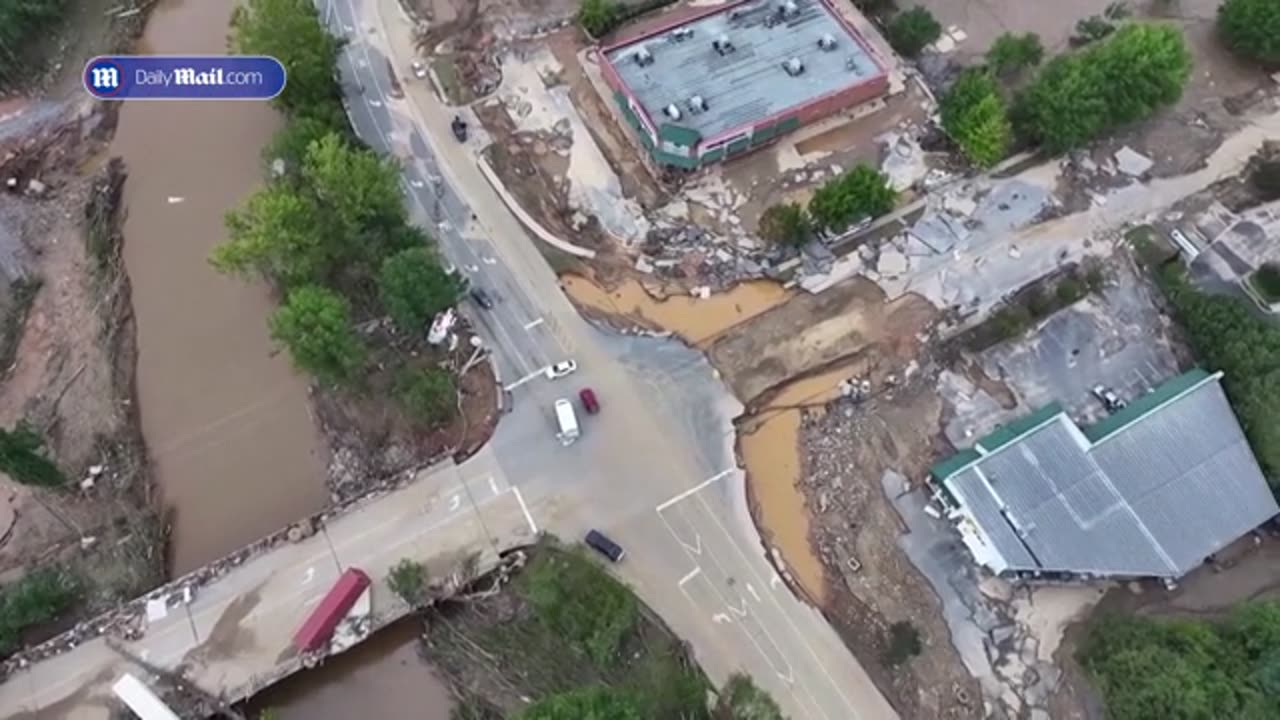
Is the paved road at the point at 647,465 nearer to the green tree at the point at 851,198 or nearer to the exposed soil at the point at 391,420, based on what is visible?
the exposed soil at the point at 391,420

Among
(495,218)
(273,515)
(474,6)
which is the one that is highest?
(474,6)

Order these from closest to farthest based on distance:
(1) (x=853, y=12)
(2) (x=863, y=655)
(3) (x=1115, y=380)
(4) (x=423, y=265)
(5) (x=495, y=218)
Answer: (2) (x=863, y=655), (4) (x=423, y=265), (3) (x=1115, y=380), (5) (x=495, y=218), (1) (x=853, y=12)

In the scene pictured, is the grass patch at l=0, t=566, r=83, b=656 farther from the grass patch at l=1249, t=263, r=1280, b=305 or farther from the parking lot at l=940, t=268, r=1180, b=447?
the grass patch at l=1249, t=263, r=1280, b=305

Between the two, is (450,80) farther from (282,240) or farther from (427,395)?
(427,395)

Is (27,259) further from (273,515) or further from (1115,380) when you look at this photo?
(1115,380)

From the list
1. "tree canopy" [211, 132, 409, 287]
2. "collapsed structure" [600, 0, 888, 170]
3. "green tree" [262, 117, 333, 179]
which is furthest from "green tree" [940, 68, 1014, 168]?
"green tree" [262, 117, 333, 179]

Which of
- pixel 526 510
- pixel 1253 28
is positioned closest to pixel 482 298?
pixel 526 510

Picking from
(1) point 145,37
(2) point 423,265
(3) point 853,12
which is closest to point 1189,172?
(3) point 853,12
